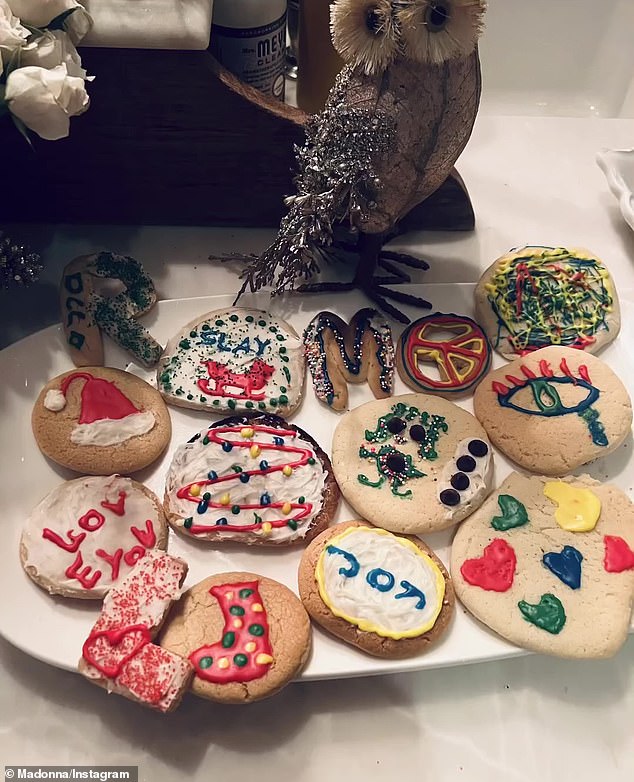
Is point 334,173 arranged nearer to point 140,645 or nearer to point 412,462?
point 412,462

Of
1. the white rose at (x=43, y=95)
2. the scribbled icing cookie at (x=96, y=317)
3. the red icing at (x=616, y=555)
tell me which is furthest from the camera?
the scribbled icing cookie at (x=96, y=317)

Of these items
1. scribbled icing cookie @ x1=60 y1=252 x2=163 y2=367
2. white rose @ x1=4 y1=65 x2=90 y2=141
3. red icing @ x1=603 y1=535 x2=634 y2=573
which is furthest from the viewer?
scribbled icing cookie @ x1=60 y1=252 x2=163 y2=367

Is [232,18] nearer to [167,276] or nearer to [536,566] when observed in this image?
[167,276]

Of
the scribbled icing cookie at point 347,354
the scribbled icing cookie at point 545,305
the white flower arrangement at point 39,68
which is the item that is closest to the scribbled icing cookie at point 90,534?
the scribbled icing cookie at point 347,354

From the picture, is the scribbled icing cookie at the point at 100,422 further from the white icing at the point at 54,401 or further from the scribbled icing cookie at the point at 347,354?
the scribbled icing cookie at the point at 347,354

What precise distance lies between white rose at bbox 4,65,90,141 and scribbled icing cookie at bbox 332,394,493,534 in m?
0.39

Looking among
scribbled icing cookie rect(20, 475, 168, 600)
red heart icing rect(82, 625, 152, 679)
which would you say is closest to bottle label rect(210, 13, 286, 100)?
scribbled icing cookie rect(20, 475, 168, 600)

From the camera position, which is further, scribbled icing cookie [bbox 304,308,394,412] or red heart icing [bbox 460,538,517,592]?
scribbled icing cookie [bbox 304,308,394,412]

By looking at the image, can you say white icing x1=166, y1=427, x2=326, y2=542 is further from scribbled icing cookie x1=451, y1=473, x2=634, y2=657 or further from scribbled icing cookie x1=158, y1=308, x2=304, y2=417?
scribbled icing cookie x1=451, y1=473, x2=634, y2=657

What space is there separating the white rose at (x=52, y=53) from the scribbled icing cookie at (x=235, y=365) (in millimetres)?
292

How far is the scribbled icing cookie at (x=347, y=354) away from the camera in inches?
33.5

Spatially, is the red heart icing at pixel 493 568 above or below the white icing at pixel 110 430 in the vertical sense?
below

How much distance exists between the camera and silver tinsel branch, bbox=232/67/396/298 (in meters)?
0.70

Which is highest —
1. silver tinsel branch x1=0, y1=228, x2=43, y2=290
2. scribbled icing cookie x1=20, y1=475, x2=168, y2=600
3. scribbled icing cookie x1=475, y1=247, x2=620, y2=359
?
silver tinsel branch x1=0, y1=228, x2=43, y2=290
